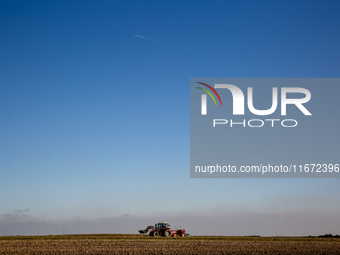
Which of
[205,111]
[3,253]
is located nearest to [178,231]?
[205,111]

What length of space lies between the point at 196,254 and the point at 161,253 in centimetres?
304

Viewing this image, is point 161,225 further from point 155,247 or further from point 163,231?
point 155,247

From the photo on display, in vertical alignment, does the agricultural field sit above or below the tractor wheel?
above

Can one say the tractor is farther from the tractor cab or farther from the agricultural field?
the agricultural field

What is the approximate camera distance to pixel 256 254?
3341 cm

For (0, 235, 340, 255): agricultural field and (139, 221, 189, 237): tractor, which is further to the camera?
(139, 221, 189, 237): tractor

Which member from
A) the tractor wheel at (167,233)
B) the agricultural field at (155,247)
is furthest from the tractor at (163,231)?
the agricultural field at (155,247)

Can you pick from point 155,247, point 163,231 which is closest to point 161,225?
point 163,231

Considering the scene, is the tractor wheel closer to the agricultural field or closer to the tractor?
the tractor

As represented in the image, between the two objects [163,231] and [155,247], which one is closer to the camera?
[155,247]

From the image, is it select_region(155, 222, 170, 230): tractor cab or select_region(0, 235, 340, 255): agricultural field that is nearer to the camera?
→ select_region(0, 235, 340, 255): agricultural field

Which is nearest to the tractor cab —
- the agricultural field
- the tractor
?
the tractor

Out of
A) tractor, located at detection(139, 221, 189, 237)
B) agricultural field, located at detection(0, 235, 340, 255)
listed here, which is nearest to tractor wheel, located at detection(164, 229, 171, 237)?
tractor, located at detection(139, 221, 189, 237)

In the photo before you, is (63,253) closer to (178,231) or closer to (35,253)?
(35,253)
